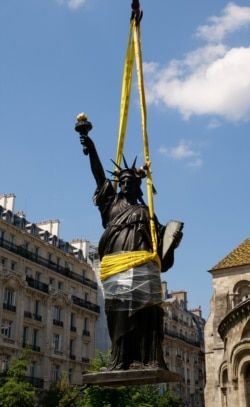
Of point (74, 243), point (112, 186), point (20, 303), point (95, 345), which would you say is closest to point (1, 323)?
point (20, 303)

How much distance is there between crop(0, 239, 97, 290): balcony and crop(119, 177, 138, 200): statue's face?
135ft

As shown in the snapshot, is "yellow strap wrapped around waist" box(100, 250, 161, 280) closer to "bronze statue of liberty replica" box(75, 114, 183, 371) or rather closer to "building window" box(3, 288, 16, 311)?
"bronze statue of liberty replica" box(75, 114, 183, 371)

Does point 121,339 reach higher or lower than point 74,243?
lower

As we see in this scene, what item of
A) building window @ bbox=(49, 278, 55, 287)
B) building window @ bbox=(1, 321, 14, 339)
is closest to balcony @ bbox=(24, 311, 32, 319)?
→ building window @ bbox=(1, 321, 14, 339)

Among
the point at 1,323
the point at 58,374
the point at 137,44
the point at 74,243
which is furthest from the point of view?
the point at 74,243

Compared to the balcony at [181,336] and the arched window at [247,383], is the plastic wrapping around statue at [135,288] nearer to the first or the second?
the arched window at [247,383]

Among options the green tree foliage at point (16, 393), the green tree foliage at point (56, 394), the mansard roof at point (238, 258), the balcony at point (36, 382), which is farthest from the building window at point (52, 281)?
the green tree foliage at point (16, 393)

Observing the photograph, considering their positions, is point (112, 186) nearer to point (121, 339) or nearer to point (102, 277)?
point (102, 277)

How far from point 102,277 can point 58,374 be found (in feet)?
156

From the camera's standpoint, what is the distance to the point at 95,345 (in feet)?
197

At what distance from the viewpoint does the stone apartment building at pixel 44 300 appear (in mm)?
48562

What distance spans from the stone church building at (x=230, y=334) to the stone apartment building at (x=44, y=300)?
12023 millimetres

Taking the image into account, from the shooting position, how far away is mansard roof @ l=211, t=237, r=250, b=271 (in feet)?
157

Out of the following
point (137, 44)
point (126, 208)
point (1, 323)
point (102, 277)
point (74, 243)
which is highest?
point (74, 243)
